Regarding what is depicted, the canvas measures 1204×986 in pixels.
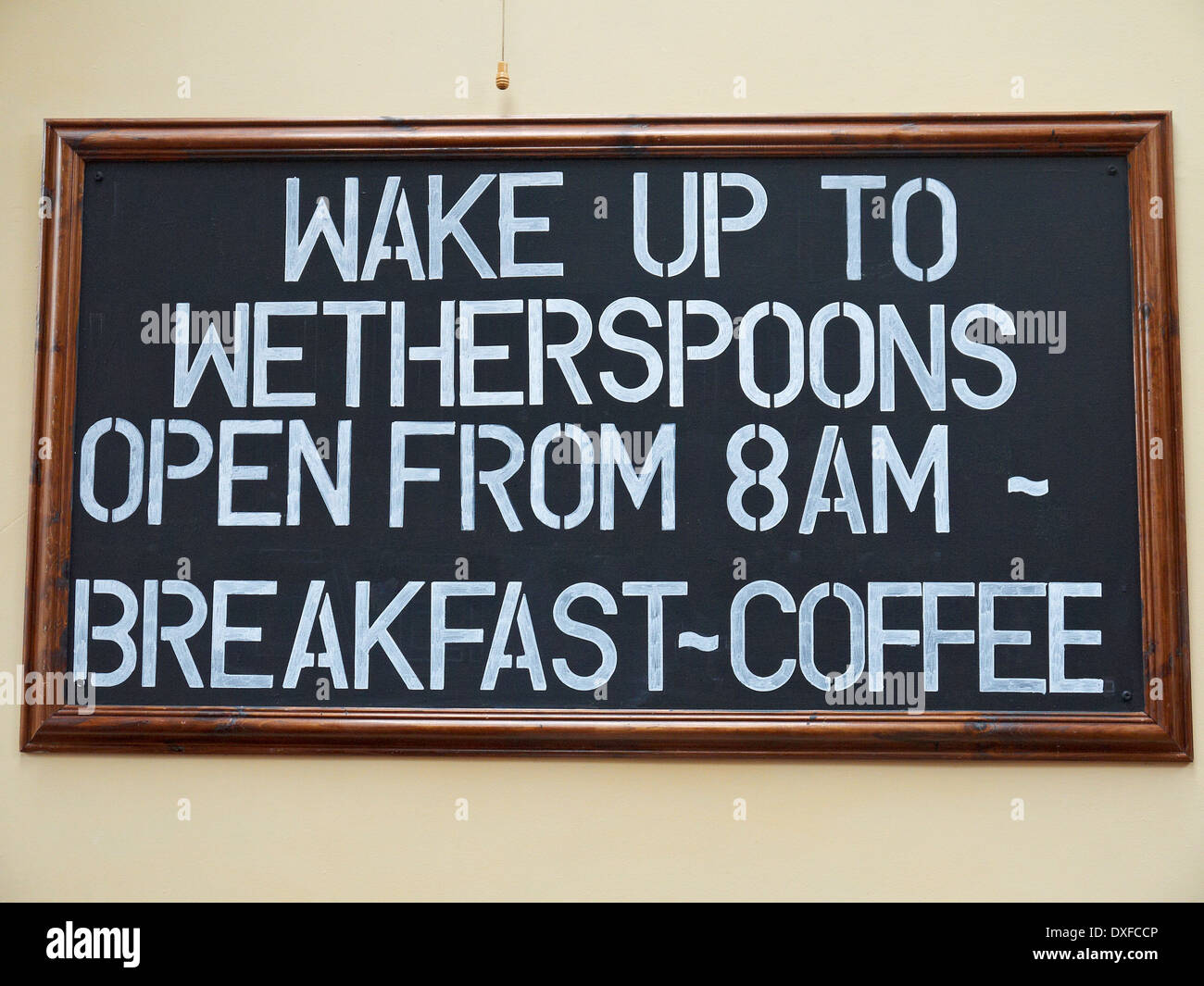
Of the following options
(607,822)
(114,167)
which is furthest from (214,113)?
(607,822)

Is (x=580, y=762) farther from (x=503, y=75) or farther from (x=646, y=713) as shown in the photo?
(x=503, y=75)

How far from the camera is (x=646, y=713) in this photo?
4.71ft

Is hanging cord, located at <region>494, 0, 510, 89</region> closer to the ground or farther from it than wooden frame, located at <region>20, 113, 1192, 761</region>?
farther from it

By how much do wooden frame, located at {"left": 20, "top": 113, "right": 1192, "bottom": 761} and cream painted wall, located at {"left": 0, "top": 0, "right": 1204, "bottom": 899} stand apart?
43mm

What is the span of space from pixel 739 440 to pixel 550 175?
21.7 inches

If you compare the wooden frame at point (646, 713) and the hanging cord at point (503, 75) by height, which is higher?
the hanging cord at point (503, 75)

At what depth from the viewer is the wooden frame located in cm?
141

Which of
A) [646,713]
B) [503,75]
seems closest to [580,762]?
[646,713]

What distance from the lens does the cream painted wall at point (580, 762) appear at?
4.67 feet

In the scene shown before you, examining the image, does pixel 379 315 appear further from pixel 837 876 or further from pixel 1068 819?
pixel 1068 819

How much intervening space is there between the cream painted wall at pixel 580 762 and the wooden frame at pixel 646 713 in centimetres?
4

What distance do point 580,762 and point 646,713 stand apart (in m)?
0.14

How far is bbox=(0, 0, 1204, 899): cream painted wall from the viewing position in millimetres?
1425

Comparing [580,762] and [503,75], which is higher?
[503,75]
